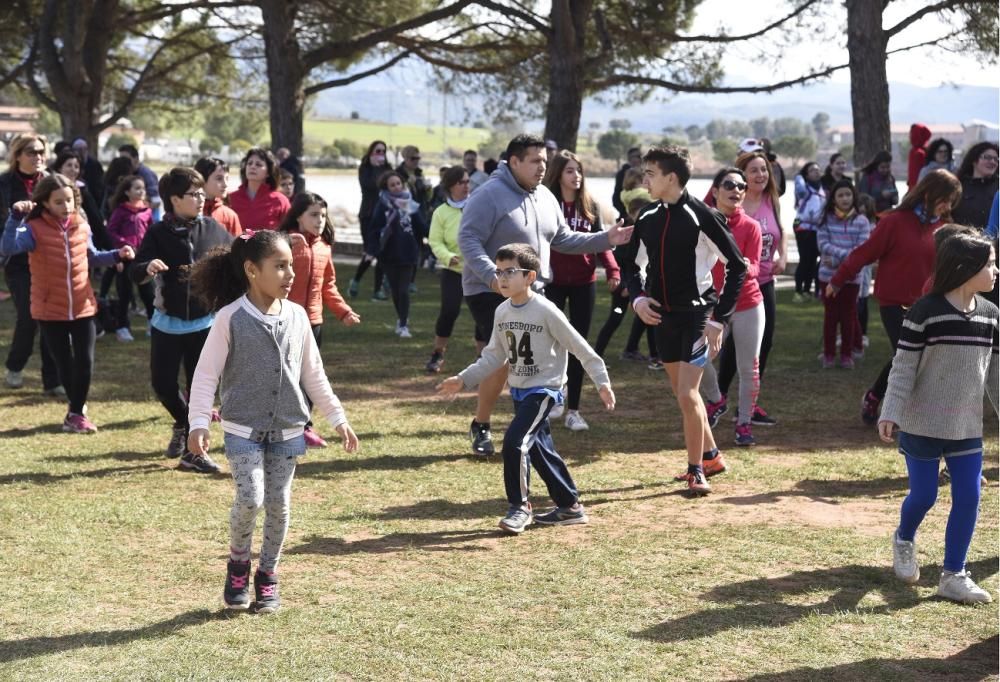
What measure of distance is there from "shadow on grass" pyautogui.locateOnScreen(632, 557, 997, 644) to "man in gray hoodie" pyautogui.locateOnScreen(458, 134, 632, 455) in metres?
2.49

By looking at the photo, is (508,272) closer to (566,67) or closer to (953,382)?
(953,382)

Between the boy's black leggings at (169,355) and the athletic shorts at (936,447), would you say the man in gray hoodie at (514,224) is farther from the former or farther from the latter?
the athletic shorts at (936,447)

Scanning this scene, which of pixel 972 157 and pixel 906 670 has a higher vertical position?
pixel 972 157

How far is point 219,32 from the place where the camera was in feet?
80.2

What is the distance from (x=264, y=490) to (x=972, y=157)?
6.95 meters

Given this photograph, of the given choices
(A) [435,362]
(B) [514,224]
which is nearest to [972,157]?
(B) [514,224]

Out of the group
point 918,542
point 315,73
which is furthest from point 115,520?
point 315,73

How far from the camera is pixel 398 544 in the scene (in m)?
6.21

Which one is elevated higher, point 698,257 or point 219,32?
point 219,32

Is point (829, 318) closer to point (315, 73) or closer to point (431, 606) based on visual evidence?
point (431, 606)

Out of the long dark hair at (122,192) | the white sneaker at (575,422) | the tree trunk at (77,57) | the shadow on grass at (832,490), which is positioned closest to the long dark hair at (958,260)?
the shadow on grass at (832,490)

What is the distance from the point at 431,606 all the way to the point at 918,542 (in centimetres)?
243

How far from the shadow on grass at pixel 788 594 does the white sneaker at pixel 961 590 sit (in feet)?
0.39

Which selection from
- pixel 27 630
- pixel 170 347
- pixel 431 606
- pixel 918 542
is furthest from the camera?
pixel 170 347
